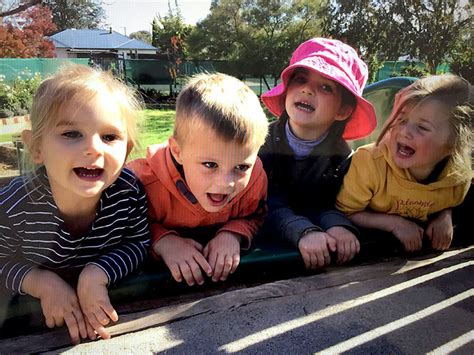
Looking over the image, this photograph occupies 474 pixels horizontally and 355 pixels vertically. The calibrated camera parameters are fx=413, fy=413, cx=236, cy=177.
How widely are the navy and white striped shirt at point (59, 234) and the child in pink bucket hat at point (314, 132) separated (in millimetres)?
381

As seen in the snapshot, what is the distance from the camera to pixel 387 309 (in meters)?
1.15

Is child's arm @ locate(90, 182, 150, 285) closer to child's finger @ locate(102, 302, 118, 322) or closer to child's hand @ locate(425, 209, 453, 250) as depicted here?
child's finger @ locate(102, 302, 118, 322)

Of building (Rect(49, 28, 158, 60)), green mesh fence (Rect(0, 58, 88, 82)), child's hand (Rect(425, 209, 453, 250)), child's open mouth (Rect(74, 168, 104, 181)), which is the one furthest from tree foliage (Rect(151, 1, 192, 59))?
child's hand (Rect(425, 209, 453, 250))

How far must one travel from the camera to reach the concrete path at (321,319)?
0.95 metres

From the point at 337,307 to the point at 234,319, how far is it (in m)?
0.30

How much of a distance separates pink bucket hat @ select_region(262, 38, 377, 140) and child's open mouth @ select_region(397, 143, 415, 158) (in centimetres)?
18

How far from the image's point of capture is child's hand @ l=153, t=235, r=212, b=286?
824mm

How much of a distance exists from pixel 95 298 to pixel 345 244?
567mm

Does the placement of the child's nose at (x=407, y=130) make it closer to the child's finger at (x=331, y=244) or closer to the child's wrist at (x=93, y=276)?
the child's finger at (x=331, y=244)

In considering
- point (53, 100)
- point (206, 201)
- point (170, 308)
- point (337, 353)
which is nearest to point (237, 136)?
point (206, 201)

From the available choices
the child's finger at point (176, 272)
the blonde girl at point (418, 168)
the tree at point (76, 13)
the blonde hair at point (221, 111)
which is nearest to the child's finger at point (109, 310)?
the child's finger at point (176, 272)

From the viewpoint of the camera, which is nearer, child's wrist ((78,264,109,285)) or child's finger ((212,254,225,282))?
child's wrist ((78,264,109,285))

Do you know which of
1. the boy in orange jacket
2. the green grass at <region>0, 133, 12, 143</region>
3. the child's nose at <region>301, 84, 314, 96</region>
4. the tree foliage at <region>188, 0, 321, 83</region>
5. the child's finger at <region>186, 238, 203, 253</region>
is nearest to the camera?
the boy in orange jacket

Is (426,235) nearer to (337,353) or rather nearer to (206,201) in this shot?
(337,353)
